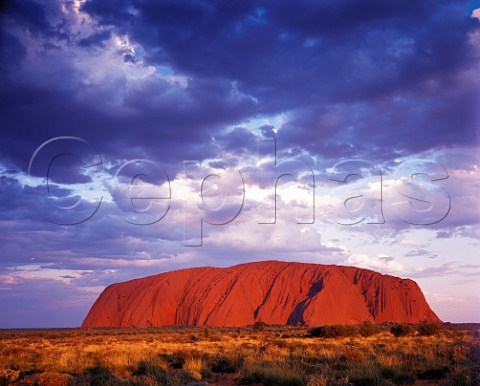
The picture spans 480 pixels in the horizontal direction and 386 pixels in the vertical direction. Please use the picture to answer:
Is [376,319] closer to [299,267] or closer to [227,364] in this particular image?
[299,267]

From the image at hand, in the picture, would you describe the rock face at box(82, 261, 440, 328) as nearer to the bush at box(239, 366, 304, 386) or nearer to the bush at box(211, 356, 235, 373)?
the bush at box(211, 356, 235, 373)

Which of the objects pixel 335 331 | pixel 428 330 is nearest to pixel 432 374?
pixel 335 331

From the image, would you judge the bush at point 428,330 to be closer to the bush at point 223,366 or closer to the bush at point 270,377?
the bush at point 223,366

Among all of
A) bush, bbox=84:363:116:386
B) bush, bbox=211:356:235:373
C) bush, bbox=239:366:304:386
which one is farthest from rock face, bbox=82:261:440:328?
bush, bbox=239:366:304:386

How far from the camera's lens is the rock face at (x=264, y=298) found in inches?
3179

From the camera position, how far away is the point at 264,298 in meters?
87.1

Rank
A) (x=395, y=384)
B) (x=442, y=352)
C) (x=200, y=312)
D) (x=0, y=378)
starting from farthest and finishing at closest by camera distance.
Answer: (x=200, y=312) < (x=442, y=352) < (x=0, y=378) < (x=395, y=384)

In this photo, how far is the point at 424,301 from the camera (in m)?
94.5

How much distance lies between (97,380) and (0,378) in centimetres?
388

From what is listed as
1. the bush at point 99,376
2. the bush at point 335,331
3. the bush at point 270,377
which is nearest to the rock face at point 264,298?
the bush at point 335,331

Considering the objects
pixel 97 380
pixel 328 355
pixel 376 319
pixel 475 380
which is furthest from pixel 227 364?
pixel 376 319

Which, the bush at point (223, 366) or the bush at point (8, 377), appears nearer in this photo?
the bush at point (8, 377)

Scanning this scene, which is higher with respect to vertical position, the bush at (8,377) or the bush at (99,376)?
the bush at (99,376)

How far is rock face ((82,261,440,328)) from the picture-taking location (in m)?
80.8
